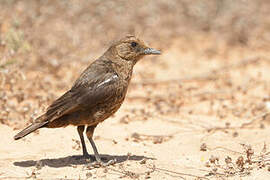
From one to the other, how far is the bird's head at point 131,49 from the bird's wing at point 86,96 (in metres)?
0.44

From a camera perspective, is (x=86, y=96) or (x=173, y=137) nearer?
(x=86, y=96)

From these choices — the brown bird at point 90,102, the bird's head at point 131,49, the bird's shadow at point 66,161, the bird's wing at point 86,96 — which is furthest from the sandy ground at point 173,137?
the bird's head at point 131,49

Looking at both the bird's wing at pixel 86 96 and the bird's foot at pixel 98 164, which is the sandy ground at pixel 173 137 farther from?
the bird's wing at pixel 86 96

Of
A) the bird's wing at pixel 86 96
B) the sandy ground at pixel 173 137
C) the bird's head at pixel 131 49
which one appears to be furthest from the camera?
the bird's head at pixel 131 49

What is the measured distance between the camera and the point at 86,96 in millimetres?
5230

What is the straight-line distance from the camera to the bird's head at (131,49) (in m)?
5.71

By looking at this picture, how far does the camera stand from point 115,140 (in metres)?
6.52

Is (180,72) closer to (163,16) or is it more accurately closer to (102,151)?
(163,16)

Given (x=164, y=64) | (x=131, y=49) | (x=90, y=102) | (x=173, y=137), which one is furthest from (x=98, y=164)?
(x=164, y=64)

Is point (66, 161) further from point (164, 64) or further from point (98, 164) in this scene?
point (164, 64)

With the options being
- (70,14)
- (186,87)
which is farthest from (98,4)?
(186,87)

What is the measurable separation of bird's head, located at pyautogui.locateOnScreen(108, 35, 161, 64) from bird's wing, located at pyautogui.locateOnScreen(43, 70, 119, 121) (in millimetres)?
441

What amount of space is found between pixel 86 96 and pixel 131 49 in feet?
3.01

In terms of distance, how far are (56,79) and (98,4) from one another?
3.15 m
